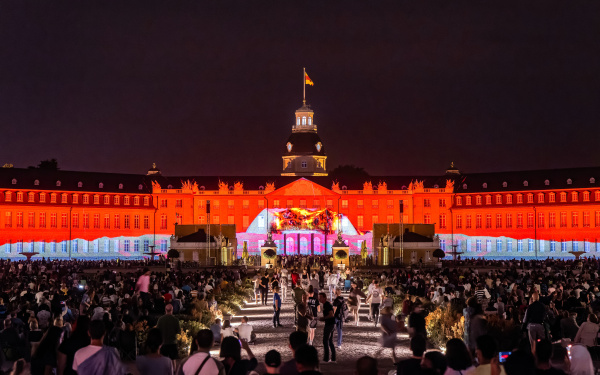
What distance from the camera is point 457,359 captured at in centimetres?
938

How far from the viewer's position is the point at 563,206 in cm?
10481

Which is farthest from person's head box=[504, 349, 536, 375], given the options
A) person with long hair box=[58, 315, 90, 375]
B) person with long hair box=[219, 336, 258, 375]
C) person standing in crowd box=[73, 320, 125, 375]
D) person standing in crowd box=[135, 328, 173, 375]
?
person with long hair box=[58, 315, 90, 375]

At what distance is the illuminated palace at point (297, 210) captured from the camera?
10031 cm

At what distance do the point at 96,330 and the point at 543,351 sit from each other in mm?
4768

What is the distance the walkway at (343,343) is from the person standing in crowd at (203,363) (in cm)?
797

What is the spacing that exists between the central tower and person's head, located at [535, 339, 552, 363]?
379ft

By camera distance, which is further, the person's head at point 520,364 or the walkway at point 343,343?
the walkway at point 343,343

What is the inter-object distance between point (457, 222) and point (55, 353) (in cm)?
10294

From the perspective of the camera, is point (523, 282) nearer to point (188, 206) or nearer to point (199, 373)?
point (199, 373)

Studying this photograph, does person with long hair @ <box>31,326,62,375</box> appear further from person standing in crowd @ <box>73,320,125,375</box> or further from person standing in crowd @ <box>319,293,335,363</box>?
person standing in crowd @ <box>319,293,335,363</box>

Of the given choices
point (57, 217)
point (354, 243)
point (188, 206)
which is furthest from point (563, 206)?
point (57, 217)

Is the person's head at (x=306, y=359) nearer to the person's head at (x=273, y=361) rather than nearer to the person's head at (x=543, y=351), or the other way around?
the person's head at (x=273, y=361)

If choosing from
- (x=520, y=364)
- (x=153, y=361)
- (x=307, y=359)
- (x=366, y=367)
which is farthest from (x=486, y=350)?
(x=153, y=361)

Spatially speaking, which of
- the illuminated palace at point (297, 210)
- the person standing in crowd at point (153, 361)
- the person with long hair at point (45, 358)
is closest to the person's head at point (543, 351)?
the person standing in crowd at point (153, 361)
